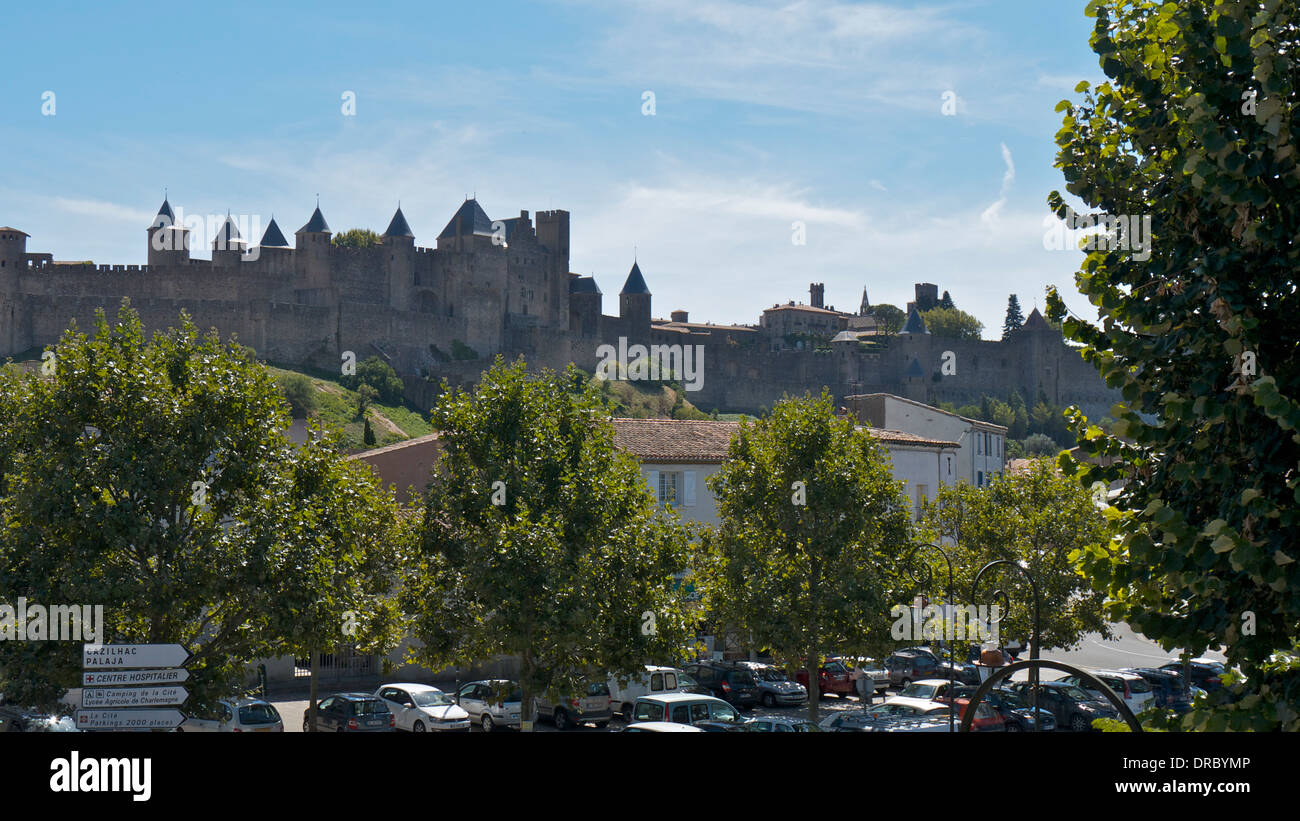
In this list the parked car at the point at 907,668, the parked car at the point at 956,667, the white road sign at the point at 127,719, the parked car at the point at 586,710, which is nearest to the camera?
the white road sign at the point at 127,719

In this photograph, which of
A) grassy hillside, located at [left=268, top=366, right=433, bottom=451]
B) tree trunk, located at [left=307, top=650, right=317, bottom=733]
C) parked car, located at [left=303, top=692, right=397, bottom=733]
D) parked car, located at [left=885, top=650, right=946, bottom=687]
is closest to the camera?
tree trunk, located at [left=307, top=650, right=317, bottom=733]

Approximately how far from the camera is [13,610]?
17266mm

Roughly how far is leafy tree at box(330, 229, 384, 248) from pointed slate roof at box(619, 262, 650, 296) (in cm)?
2335

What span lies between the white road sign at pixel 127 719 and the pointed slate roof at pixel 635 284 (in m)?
104

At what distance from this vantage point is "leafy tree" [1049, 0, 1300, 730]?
6613mm

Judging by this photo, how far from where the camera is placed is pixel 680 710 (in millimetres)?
24188

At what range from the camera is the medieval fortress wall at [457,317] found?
9019 cm

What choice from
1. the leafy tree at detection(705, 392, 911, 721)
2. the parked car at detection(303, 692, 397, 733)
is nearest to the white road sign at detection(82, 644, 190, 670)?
the parked car at detection(303, 692, 397, 733)

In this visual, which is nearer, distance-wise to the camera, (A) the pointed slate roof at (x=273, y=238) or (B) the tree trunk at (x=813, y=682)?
(B) the tree trunk at (x=813, y=682)

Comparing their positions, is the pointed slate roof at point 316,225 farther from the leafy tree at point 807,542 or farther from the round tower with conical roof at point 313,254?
the leafy tree at point 807,542

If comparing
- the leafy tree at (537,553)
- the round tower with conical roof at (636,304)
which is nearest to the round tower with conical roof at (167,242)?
the round tower with conical roof at (636,304)

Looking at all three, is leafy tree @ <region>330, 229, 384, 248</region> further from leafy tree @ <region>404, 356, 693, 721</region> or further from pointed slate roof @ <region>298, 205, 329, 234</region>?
leafy tree @ <region>404, 356, 693, 721</region>

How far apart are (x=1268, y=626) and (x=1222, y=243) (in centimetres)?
221
